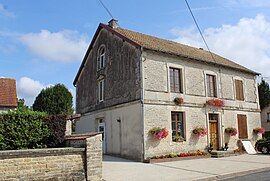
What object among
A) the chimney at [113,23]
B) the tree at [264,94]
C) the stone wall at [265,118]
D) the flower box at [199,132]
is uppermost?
the chimney at [113,23]

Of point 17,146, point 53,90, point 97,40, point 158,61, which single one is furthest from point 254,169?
point 53,90

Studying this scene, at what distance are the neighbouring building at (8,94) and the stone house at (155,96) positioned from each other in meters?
5.33

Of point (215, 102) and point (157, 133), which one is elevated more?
point (215, 102)

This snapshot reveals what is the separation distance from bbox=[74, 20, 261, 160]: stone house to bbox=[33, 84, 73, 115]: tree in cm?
687

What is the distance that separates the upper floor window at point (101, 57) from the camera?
21769mm

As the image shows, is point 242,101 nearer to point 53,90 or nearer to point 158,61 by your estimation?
point 158,61

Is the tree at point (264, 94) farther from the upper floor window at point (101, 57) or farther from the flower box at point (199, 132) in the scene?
the upper floor window at point (101, 57)

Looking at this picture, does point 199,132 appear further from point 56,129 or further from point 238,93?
point 56,129

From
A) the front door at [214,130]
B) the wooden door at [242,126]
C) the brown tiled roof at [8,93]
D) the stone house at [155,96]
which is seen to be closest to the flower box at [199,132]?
the stone house at [155,96]

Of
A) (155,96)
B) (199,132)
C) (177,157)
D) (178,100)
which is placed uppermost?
(155,96)

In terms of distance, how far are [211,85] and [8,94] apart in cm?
1483

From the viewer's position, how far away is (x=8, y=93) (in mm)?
21828

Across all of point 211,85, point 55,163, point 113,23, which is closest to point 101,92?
point 113,23

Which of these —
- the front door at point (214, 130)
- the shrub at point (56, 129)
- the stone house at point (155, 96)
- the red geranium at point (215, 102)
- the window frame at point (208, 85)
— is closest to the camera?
the shrub at point (56, 129)
